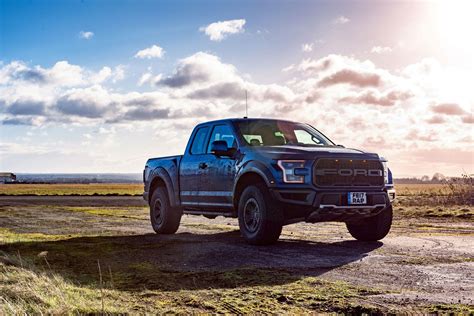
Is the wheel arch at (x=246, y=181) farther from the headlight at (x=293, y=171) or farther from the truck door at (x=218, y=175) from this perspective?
the headlight at (x=293, y=171)

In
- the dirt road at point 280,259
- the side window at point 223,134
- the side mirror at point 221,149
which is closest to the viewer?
the dirt road at point 280,259

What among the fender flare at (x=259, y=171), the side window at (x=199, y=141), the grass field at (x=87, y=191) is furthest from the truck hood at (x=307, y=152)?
the grass field at (x=87, y=191)

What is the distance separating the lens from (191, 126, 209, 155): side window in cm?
1151

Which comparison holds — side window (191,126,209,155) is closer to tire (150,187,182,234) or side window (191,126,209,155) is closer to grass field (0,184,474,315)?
tire (150,187,182,234)

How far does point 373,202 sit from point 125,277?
4.35 m

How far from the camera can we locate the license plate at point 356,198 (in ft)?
30.4

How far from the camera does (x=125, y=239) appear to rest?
36.9ft

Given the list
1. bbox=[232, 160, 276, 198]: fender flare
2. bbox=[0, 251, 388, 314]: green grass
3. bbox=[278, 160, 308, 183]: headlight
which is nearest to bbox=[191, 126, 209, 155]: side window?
bbox=[232, 160, 276, 198]: fender flare

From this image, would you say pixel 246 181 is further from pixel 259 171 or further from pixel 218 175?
pixel 218 175

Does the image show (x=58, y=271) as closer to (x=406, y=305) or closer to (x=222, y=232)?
(x=406, y=305)

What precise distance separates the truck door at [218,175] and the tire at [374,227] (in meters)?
2.41

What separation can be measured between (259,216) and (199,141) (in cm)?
277

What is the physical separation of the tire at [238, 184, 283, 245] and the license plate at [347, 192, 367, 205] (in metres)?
1.05

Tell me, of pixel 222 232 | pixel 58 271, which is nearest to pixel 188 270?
pixel 58 271
